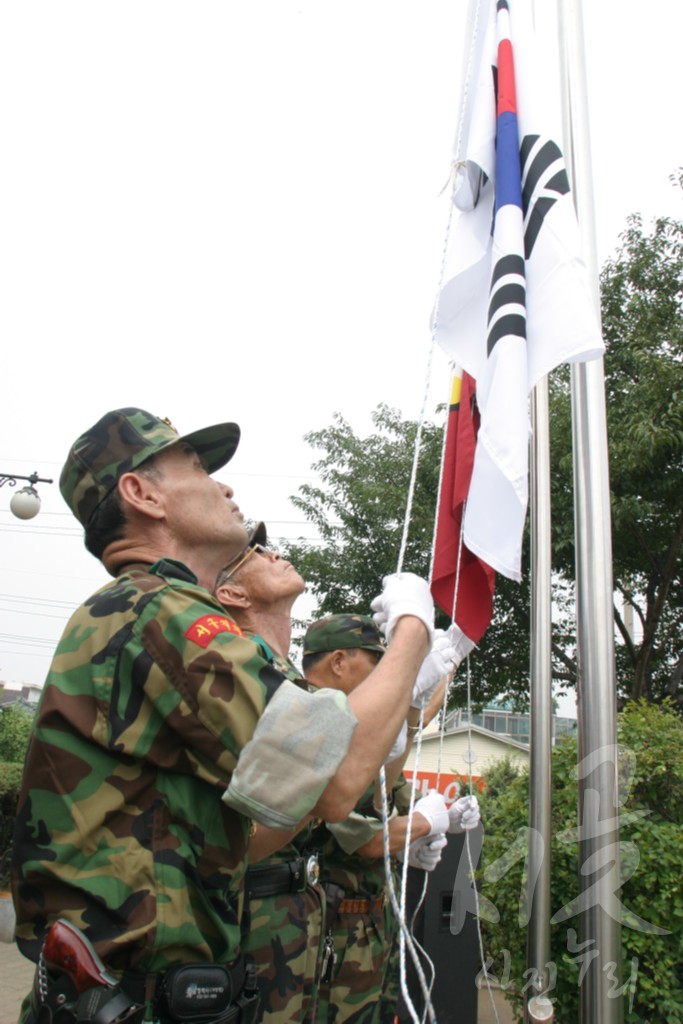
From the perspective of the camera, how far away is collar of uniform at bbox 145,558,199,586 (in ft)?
5.20

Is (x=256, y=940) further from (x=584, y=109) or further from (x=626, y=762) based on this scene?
(x=584, y=109)

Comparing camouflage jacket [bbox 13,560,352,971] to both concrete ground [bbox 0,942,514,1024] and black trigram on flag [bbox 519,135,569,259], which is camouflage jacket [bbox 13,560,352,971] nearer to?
black trigram on flag [bbox 519,135,569,259]

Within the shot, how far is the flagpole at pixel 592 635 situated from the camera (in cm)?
239

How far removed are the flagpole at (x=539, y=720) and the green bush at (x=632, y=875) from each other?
168 mm

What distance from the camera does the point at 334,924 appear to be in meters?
3.31

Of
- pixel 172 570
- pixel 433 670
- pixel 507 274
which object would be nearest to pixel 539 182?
pixel 507 274

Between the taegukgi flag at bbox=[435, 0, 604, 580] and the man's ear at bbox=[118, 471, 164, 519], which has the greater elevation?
the taegukgi flag at bbox=[435, 0, 604, 580]

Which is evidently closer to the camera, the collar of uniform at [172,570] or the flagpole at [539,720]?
the collar of uniform at [172,570]

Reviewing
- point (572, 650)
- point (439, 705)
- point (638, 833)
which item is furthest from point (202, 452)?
point (572, 650)

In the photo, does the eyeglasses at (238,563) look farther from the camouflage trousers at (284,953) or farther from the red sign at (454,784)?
the camouflage trousers at (284,953)

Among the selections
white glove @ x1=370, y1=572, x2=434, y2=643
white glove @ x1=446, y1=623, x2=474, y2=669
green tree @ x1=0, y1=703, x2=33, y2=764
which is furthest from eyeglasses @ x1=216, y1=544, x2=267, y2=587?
green tree @ x1=0, y1=703, x2=33, y2=764

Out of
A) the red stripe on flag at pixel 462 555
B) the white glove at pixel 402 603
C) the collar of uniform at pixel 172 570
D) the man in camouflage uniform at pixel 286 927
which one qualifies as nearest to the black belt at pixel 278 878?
the man in camouflage uniform at pixel 286 927

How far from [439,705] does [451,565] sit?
0.54 m

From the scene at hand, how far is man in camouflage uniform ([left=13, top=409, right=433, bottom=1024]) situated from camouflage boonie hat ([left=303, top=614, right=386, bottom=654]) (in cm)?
213
